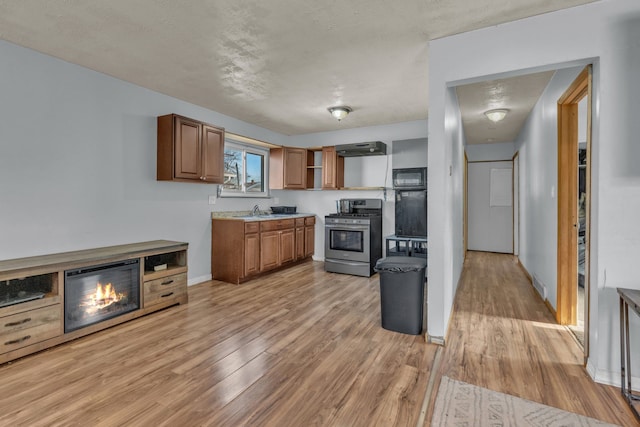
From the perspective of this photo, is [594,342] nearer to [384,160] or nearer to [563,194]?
[563,194]

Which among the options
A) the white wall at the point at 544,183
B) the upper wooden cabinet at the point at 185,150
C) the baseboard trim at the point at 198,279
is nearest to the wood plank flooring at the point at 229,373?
the baseboard trim at the point at 198,279

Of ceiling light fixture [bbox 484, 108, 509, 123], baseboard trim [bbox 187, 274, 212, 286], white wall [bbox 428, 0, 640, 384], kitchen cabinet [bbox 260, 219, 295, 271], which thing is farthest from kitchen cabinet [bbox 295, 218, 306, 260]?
white wall [bbox 428, 0, 640, 384]

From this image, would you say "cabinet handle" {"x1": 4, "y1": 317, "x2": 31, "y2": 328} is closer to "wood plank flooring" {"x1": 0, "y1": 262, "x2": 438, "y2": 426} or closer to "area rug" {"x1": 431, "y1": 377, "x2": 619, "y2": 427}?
"wood plank flooring" {"x1": 0, "y1": 262, "x2": 438, "y2": 426}

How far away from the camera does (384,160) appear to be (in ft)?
18.2

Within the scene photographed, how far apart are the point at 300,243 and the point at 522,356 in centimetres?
384

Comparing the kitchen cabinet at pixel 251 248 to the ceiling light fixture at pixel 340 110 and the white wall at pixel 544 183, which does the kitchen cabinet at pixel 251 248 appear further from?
the white wall at pixel 544 183

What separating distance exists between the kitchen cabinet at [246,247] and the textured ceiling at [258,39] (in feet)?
5.98

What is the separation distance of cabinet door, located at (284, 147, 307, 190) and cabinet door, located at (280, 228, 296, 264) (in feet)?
3.06

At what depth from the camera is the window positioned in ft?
16.9

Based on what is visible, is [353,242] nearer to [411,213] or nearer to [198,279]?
[411,213]

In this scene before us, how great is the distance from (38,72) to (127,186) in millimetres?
1279

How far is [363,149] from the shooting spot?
17.0 ft

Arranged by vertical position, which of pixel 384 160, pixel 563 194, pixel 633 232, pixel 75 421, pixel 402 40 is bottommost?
pixel 75 421

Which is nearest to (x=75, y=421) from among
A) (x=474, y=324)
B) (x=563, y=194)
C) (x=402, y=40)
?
(x=474, y=324)
